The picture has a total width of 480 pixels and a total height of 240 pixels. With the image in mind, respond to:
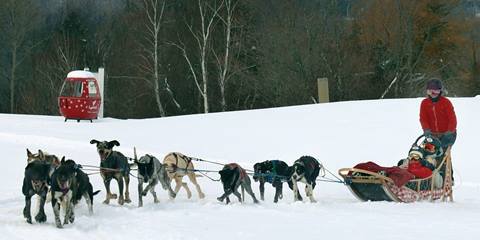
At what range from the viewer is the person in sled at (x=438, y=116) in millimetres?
9242

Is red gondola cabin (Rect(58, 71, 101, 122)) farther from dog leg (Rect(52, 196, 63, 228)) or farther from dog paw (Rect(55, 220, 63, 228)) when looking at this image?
dog paw (Rect(55, 220, 63, 228))

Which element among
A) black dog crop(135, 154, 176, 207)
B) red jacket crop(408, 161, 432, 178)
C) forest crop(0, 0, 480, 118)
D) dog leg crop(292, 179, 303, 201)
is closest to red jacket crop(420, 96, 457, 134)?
red jacket crop(408, 161, 432, 178)

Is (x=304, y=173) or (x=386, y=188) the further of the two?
(x=304, y=173)

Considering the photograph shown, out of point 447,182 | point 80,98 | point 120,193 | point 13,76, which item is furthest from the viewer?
point 13,76

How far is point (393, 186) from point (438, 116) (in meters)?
1.45

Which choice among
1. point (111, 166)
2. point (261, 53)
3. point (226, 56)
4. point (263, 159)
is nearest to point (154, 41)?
point (226, 56)

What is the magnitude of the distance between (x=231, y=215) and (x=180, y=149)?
682 cm

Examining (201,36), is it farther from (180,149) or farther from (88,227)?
(88,227)

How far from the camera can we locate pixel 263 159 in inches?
529

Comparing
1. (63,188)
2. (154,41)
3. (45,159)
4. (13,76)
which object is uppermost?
(154,41)

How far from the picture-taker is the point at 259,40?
31562 mm

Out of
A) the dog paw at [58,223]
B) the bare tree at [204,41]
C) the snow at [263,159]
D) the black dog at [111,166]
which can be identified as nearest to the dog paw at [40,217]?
the snow at [263,159]

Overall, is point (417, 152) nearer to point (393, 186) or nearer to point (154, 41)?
point (393, 186)

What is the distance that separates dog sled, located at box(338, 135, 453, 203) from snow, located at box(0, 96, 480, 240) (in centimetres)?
17
